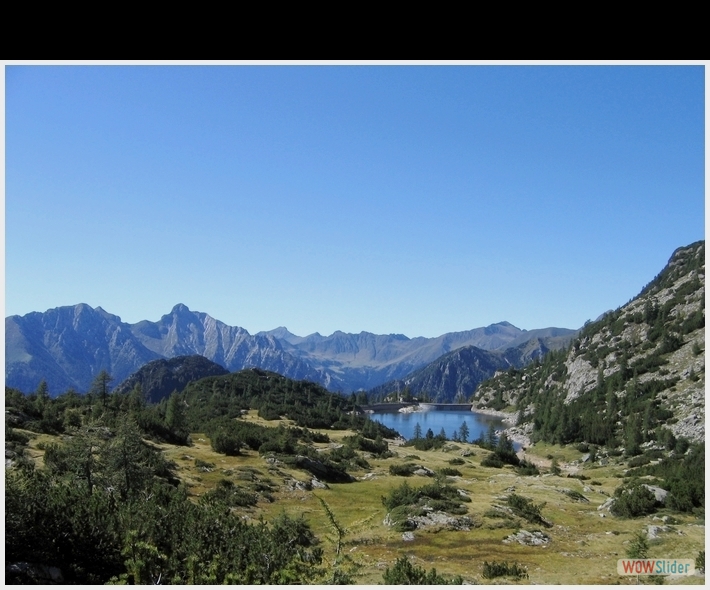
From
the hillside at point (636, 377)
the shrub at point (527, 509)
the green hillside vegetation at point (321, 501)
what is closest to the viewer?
the green hillside vegetation at point (321, 501)

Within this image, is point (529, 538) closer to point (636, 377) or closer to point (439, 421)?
point (636, 377)

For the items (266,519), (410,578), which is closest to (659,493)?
(266,519)

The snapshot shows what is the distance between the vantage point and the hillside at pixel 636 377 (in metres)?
80.1

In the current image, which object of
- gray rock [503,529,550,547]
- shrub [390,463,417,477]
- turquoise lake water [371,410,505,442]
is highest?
gray rock [503,529,550,547]

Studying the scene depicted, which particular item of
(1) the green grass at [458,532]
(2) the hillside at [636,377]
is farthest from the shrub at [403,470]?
(2) the hillside at [636,377]

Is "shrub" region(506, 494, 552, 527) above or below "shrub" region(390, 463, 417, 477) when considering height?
above

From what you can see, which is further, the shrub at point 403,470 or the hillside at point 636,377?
the hillside at point 636,377

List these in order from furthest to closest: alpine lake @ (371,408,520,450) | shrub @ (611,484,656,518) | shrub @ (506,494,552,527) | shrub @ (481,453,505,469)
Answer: alpine lake @ (371,408,520,450) → shrub @ (481,453,505,469) → shrub @ (611,484,656,518) → shrub @ (506,494,552,527)

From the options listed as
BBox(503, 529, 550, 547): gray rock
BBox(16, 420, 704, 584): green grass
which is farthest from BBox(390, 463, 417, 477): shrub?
BBox(503, 529, 550, 547): gray rock

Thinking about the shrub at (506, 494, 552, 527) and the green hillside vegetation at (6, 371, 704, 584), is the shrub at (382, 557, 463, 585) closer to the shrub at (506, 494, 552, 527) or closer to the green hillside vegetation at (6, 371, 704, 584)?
the green hillside vegetation at (6, 371, 704, 584)

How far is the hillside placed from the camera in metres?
80.1

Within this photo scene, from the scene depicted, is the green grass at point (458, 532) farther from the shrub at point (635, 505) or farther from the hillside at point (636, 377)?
the hillside at point (636, 377)

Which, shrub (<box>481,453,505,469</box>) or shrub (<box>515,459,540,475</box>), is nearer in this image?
shrub (<box>515,459,540,475</box>)
